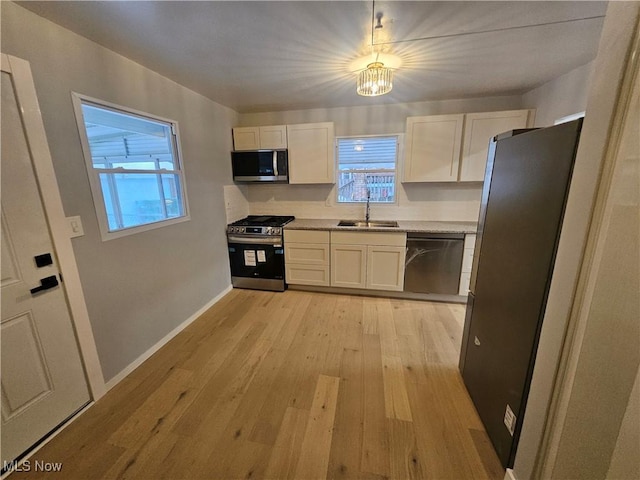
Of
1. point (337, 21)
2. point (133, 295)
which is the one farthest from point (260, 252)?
point (337, 21)

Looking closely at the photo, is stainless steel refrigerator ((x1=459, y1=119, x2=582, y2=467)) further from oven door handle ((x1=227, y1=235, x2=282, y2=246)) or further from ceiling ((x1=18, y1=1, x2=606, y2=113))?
oven door handle ((x1=227, y1=235, x2=282, y2=246))

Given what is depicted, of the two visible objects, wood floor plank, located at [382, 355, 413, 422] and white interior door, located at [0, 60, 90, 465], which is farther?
wood floor plank, located at [382, 355, 413, 422]

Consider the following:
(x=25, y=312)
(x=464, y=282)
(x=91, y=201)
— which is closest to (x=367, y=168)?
(x=464, y=282)

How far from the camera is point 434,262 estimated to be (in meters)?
2.88

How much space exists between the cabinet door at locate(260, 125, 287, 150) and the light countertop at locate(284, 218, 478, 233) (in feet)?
3.46

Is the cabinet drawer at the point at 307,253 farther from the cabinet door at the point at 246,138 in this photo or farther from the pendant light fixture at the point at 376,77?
the pendant light fixture at the point at 376,77

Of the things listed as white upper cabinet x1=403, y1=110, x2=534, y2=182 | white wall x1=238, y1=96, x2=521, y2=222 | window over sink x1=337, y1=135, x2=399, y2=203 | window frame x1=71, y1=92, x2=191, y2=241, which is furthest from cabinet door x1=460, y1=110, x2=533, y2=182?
window frame x1=71, y1=92, x2=191, y2=241

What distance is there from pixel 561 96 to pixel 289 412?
11.5 feet

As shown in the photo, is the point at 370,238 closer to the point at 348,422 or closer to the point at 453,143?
the point at 453,143

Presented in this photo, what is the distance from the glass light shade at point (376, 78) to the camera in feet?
6.06

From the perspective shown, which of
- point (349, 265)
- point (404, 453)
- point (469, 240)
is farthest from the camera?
point (349, 265)

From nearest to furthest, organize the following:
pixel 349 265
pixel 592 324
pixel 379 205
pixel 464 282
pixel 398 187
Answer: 1. pixel 592 324
2. pixel 464 282
3. pixel 349 265
4. pixel 398 187
5. pixel 379 205

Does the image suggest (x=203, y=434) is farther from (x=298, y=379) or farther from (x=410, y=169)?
(x=410, y=169)

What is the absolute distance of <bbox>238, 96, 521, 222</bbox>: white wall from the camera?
3059 mm
